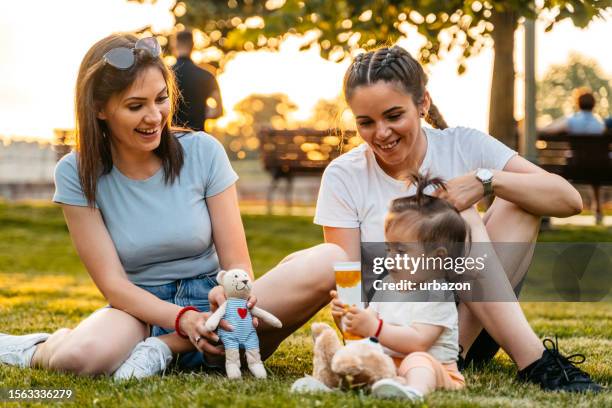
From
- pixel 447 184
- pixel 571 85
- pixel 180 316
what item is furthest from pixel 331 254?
pixel 571 85

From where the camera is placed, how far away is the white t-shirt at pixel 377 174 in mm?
3240

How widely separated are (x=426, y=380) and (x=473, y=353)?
903mm

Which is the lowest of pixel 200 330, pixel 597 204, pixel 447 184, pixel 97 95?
pixel 597 204

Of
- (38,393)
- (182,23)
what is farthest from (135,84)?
(182,23)

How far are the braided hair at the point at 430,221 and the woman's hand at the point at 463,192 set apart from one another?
145 mm

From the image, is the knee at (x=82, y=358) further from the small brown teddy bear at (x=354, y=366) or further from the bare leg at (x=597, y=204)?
the bare leg at (x=597, y=204)

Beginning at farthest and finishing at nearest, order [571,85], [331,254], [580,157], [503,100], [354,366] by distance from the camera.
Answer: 1. [571,85]
2. [580,157]
3. [503,100]
4. [331,254]
5. [354,366]

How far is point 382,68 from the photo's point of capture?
10.3 feet

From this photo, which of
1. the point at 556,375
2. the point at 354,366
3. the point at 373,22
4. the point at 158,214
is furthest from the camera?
the point at 373,22

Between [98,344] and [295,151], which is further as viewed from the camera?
[295,151]

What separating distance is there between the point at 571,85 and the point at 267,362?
464 inches

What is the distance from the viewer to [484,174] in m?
3.12

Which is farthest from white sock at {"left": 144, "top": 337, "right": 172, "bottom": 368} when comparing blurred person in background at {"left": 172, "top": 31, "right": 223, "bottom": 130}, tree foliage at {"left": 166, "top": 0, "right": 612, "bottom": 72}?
blurred person in background at {"left": 172, "top": 31, "right": 223, "bottom": 130}

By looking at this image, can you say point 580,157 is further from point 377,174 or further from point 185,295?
point 185,295
